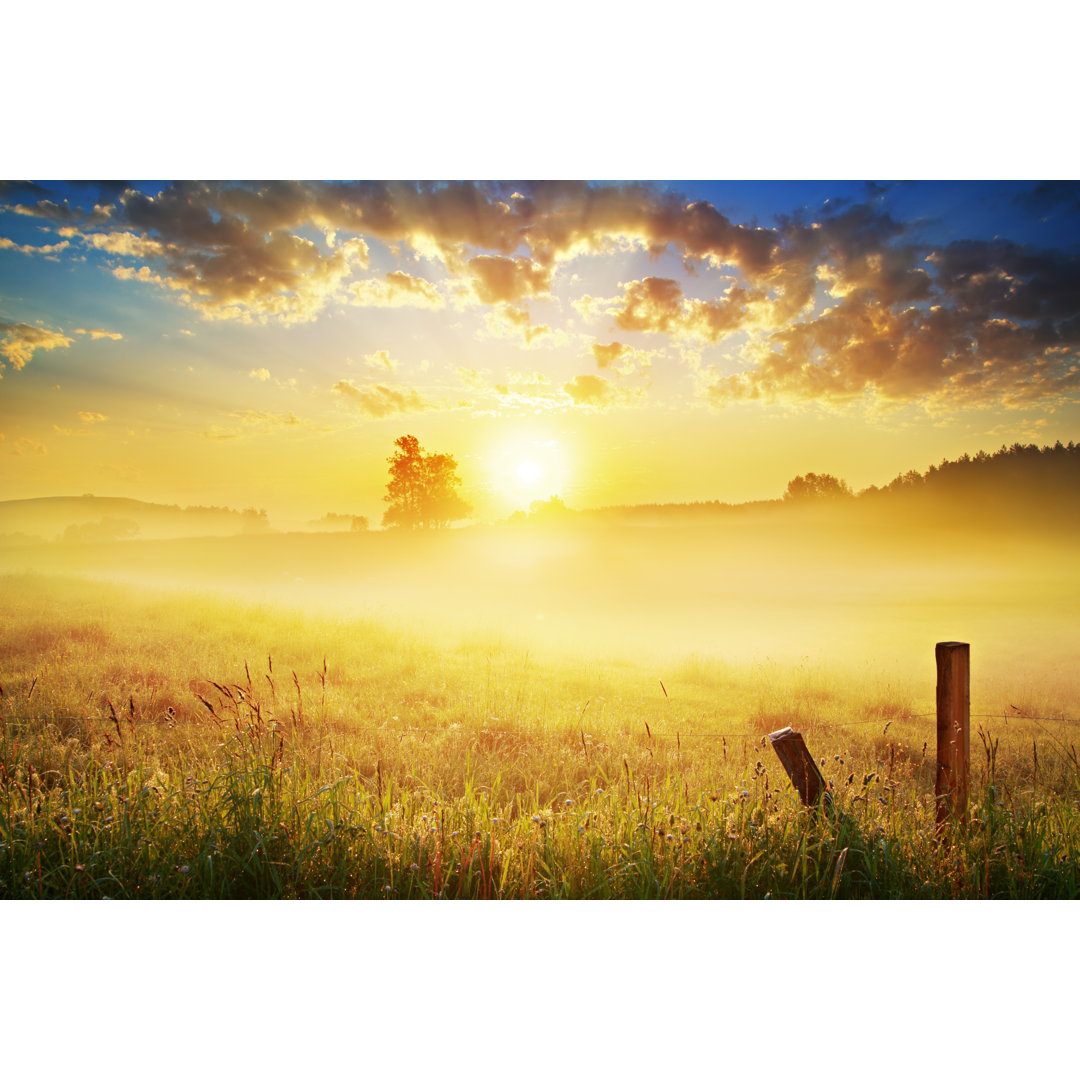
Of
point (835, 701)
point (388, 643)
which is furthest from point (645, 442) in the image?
point (388, 643)

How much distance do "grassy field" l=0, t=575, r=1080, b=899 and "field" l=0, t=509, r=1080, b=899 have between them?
2 cm

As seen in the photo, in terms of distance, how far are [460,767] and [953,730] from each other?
9.41 ft

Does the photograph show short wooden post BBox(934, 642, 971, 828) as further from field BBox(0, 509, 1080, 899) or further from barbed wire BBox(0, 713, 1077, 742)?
barbed wire BBox(0, 713, 1077, 742)

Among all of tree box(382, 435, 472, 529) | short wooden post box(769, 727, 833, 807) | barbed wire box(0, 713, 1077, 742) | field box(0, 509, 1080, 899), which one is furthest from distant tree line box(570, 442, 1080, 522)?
short wooden post box(769, 727, 833, 807)

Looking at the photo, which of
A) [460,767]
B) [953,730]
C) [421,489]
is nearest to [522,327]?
[421,489]

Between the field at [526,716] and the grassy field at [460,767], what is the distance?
0.07 ft

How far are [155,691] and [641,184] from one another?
5.52 m

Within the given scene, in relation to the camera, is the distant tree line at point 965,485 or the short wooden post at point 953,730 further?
the distant tree line at point 965,485

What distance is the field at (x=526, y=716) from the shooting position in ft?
8.53

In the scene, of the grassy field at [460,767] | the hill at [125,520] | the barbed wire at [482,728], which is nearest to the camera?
the grassy field at [460,767]

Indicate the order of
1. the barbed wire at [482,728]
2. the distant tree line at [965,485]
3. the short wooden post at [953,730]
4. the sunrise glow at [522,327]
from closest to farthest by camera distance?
the short wooden post at [953,730], the barbed wire at [482,728], the sunrise glow at [522,327], the distant tree line at [965,485]

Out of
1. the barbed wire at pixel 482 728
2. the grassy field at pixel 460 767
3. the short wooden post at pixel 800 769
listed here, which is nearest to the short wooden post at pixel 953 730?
the grassy field at pixel 460 767

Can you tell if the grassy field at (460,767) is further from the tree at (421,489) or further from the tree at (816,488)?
the tree at (816,488)

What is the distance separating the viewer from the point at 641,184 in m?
4.46
